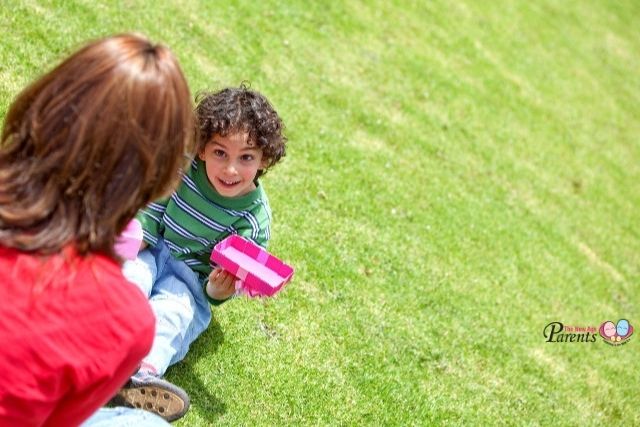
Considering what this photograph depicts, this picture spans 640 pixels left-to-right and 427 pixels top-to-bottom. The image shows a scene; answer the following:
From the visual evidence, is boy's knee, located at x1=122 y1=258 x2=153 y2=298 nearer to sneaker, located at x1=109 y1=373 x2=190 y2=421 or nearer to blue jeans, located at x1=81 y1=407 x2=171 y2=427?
sneaker, located at x1=109 y1=373 x2=190 y2=421

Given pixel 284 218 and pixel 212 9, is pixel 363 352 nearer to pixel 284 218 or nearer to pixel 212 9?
pixel 284 218

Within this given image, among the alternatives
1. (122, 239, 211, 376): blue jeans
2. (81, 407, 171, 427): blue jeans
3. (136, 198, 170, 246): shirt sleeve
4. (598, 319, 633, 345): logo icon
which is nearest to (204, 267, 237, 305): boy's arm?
(122, 239, 211, 376): blue jeans

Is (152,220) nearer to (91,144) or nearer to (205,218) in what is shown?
(205,218)

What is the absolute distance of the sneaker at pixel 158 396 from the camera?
3.25 metres

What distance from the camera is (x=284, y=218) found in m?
5.36

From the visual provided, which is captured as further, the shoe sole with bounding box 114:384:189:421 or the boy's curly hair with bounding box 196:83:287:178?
the boy's curly hair with bounding box 196:83:287:178

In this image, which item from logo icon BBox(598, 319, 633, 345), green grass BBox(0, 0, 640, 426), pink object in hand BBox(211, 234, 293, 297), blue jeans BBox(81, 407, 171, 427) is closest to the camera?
blue jeans BBox(81, 407, 171, 427)

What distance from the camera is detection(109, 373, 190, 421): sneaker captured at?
3250mm

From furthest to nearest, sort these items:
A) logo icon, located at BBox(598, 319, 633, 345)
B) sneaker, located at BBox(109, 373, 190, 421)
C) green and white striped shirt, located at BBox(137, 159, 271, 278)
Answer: logo icon, located at BBox(598, 319, 633, 345) → green and white striped shirt, located at BBox(137, 159, 271, 278) → sneaker, located at BBox(109, 373, 190, 421)

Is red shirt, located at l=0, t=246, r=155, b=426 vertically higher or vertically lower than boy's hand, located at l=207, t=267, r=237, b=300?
higher

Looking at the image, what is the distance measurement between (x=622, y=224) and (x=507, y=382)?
167 inches

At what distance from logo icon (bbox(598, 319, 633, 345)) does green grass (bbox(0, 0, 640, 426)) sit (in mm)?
85

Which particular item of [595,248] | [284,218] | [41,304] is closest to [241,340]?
[284,218]

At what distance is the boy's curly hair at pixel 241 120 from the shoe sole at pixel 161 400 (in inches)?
47.6
